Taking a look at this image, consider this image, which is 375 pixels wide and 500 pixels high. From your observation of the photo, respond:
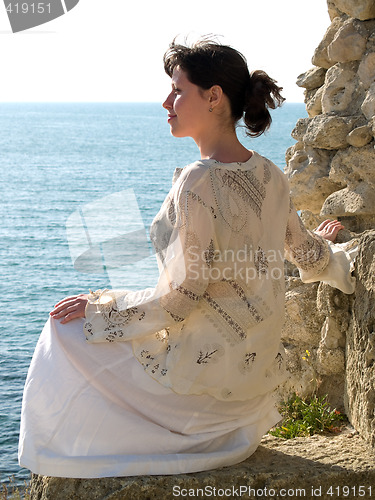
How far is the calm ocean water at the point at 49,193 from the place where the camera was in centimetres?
1478

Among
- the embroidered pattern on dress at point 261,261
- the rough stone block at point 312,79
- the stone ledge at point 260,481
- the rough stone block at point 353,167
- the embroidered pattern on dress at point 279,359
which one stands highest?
the rough stone block at point 312,79

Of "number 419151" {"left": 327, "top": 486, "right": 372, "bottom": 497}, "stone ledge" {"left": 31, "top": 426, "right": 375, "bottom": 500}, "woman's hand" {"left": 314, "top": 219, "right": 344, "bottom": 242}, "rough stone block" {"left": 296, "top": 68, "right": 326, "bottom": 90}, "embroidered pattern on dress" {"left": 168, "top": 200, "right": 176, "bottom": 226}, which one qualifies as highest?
"embroidered pattern on dress" {"left": 168, "top": 200, "right": 176, "bottom": 226}

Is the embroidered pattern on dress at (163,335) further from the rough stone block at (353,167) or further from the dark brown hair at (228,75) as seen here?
the rough stone block at (353,167)

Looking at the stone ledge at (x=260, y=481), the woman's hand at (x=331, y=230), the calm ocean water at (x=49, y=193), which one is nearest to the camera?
the stone ledge at (x=260, y=481)

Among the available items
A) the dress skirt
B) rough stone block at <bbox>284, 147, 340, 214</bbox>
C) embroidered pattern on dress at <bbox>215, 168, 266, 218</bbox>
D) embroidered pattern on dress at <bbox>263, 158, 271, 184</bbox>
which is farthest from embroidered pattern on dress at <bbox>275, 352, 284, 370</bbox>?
rough stone block at <bbox>284, 147, 340, 214</bbox>

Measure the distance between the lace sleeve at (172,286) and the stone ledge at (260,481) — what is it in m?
0.51

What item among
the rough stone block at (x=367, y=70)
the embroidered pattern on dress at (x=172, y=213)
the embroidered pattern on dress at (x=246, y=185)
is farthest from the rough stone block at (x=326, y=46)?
the embroidered pattern on dress at (x=172, y=213)

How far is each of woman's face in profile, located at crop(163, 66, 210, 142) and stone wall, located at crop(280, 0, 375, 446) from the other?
98 centimetres

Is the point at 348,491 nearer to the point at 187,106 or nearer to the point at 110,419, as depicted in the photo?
the point at 110,419

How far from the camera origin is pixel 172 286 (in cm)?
256

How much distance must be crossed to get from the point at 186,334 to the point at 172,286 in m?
0.20

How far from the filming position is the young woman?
8.37ft

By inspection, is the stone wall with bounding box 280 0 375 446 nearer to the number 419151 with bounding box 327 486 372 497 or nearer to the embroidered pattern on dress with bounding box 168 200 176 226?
the number 419151 with bounding box 327 486 372 497

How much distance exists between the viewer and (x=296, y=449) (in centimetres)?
291
